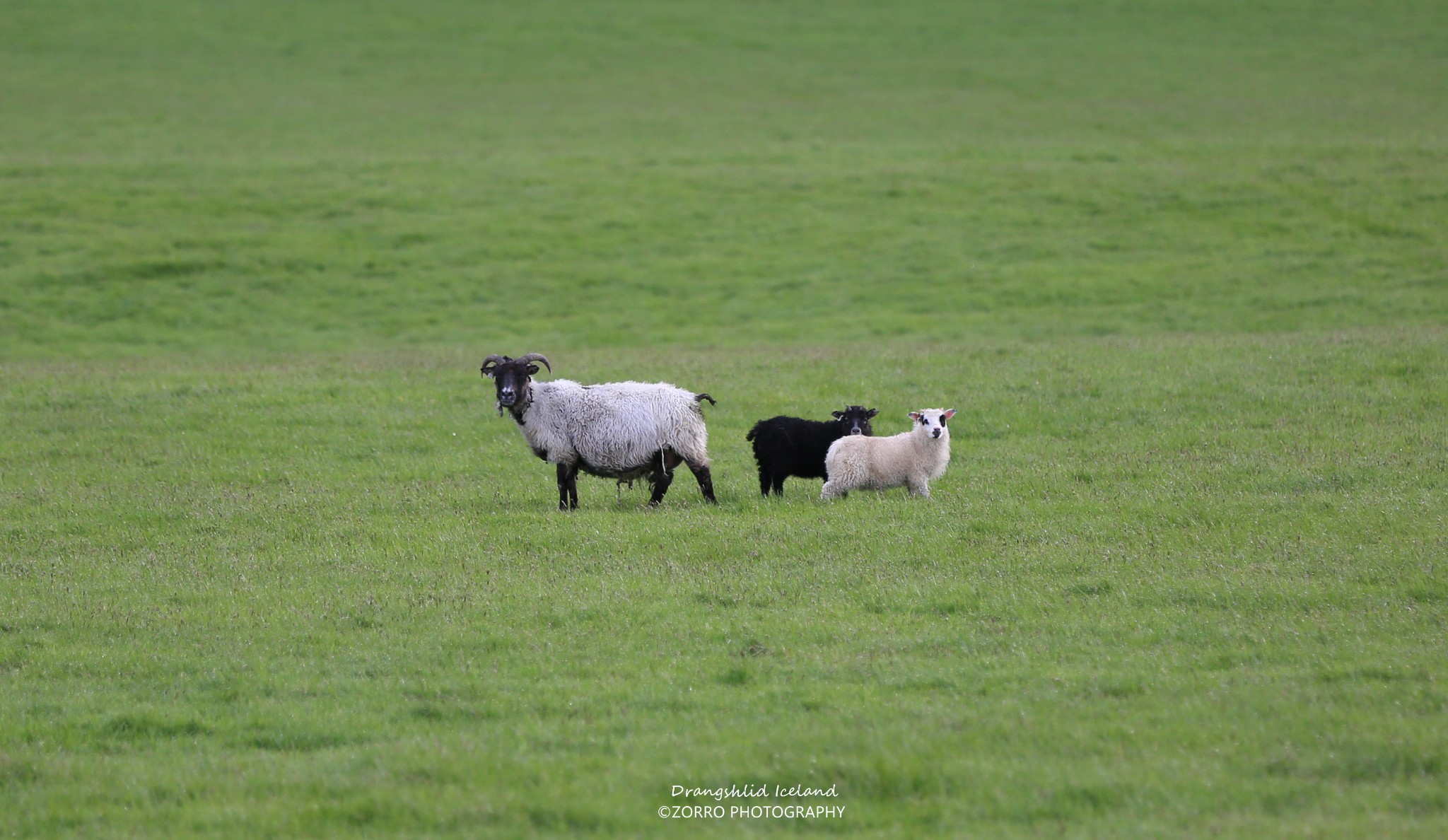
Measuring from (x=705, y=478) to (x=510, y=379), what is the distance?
103 inches

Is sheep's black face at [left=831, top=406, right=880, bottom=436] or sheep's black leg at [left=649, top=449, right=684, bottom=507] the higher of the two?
sheep's black face at [left=831, top=406, right=880, bottom=436]

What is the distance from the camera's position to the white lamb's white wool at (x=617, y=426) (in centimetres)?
1569

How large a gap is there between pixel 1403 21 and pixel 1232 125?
26.9 m

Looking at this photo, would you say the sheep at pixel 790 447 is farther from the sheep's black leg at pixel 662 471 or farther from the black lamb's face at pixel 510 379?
the black lamb's face at pixel 510 379

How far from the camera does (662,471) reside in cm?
1584

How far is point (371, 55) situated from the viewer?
219 feet

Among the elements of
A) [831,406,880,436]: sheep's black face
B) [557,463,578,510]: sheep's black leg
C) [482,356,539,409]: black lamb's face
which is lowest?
[557,463,578,510]: sheep's black leg

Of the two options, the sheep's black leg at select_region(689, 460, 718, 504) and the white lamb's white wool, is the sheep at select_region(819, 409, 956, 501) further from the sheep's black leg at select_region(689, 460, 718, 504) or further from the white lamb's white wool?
the white lamb's white wool

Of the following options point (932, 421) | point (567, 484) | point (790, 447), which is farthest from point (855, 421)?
point (567, 484)

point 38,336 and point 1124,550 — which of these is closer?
point 1124,550

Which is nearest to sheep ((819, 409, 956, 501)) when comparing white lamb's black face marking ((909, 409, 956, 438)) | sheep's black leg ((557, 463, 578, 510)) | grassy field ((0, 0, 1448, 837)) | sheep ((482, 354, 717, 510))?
white lamb's black face marking ((909, 409, 956, 438))

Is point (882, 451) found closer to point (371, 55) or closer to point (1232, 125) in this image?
point (1232, 125)

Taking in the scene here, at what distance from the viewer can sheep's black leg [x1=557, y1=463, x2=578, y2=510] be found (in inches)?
621

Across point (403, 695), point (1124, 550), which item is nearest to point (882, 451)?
point (1124, 550)
